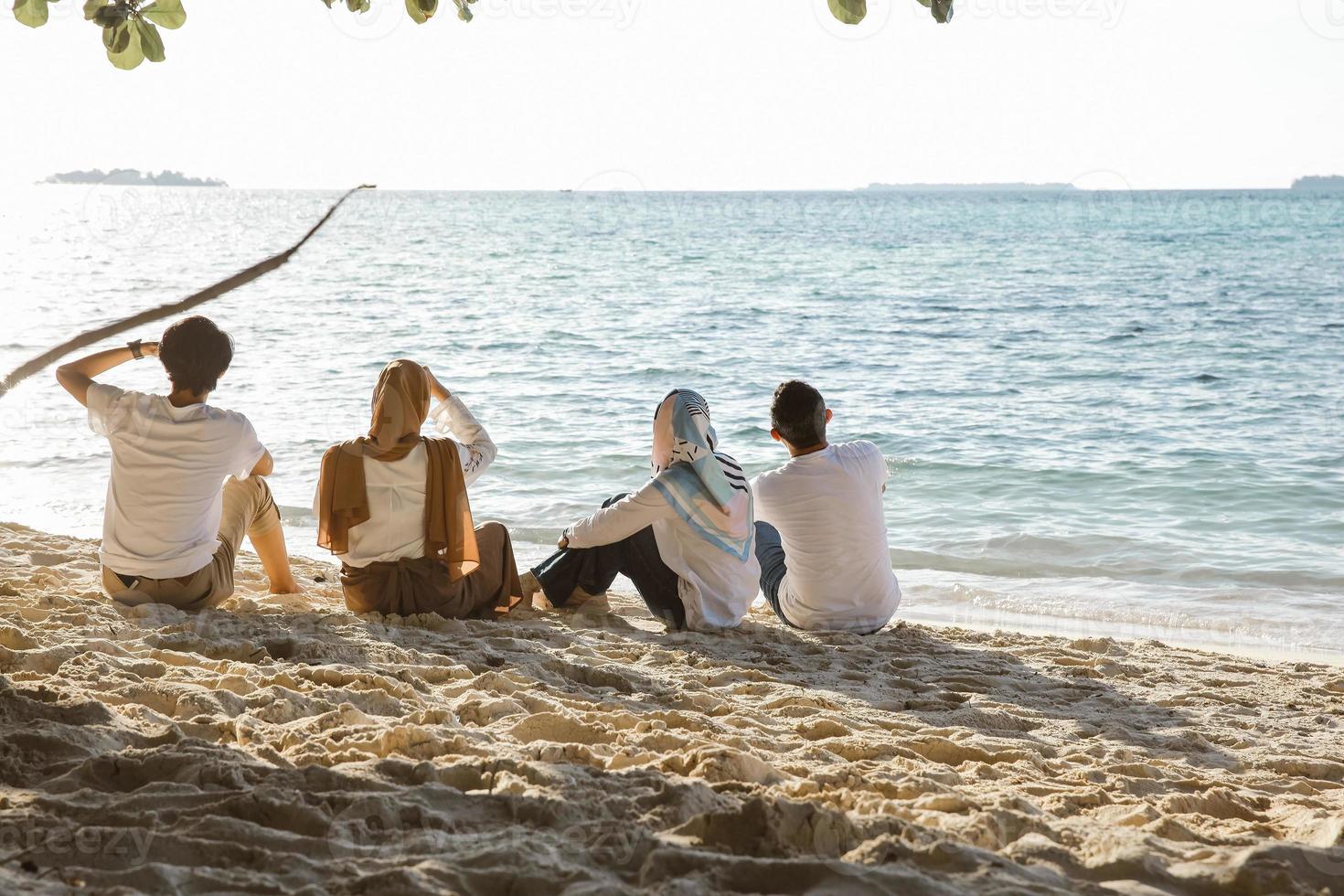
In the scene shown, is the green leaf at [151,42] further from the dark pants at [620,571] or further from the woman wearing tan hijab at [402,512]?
the dark pants at [620,571]

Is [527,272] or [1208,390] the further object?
[527,272]

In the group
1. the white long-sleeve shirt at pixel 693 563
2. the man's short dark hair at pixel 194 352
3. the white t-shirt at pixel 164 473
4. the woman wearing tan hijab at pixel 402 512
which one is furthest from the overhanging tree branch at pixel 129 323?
the white long-sleeve shirt at pixel 693 563

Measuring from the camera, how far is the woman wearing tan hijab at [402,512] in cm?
440

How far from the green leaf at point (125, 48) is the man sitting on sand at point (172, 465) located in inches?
63.3

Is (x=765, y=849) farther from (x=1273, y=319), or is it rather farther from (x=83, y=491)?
(x=1273, y=319)

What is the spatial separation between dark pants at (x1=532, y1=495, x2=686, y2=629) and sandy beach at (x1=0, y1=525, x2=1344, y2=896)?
0.25m

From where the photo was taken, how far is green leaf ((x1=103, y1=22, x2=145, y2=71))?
2561 mm

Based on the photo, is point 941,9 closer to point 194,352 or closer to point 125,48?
point 125,48

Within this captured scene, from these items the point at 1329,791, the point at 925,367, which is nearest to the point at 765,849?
the point at 1329,791

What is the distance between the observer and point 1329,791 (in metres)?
2.95

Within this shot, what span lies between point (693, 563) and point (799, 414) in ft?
2.53

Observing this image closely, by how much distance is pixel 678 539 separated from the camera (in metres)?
4.70

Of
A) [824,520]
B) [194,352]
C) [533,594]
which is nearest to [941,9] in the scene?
[824,520]

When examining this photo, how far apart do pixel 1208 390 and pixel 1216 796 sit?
37.1 feet
